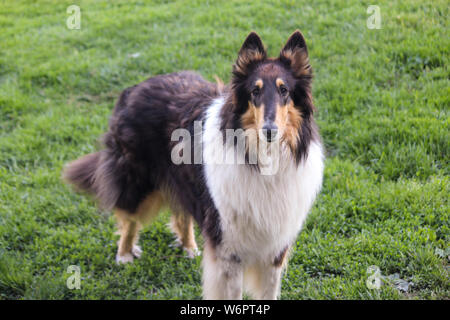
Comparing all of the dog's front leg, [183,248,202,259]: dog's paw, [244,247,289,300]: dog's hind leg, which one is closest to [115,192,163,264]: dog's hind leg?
[183,248,202,259]: dog's paw

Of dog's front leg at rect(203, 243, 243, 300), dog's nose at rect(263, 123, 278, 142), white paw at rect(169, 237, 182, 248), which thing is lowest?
white paw at rect(169, 237, 182, 248)

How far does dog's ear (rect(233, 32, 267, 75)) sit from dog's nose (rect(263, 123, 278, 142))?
0.56 meters

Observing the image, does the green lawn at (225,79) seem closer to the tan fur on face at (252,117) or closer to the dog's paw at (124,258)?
the dog's paw at (124,258)

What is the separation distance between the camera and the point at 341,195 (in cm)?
454

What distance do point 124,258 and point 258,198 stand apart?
181 cm

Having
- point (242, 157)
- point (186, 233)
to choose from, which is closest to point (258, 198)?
point (242, 157)

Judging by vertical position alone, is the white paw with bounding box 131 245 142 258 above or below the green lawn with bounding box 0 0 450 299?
below

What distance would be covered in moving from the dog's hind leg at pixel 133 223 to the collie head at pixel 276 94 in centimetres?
136

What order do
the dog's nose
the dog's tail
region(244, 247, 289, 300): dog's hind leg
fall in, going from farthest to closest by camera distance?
the dog's tail, region(244, 247, 289, 300): dog's hind leg, the dog's nose

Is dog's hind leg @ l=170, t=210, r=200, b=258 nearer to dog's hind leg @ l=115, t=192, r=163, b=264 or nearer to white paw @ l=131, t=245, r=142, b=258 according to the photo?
dog's hind leg @ l=115, t=192, r=163, b=264

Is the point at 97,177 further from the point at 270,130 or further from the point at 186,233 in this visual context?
the point at 270,130

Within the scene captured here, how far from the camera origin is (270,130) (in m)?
2.66

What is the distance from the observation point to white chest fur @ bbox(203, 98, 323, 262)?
3.08m

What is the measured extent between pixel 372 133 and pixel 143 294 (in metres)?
3.04
